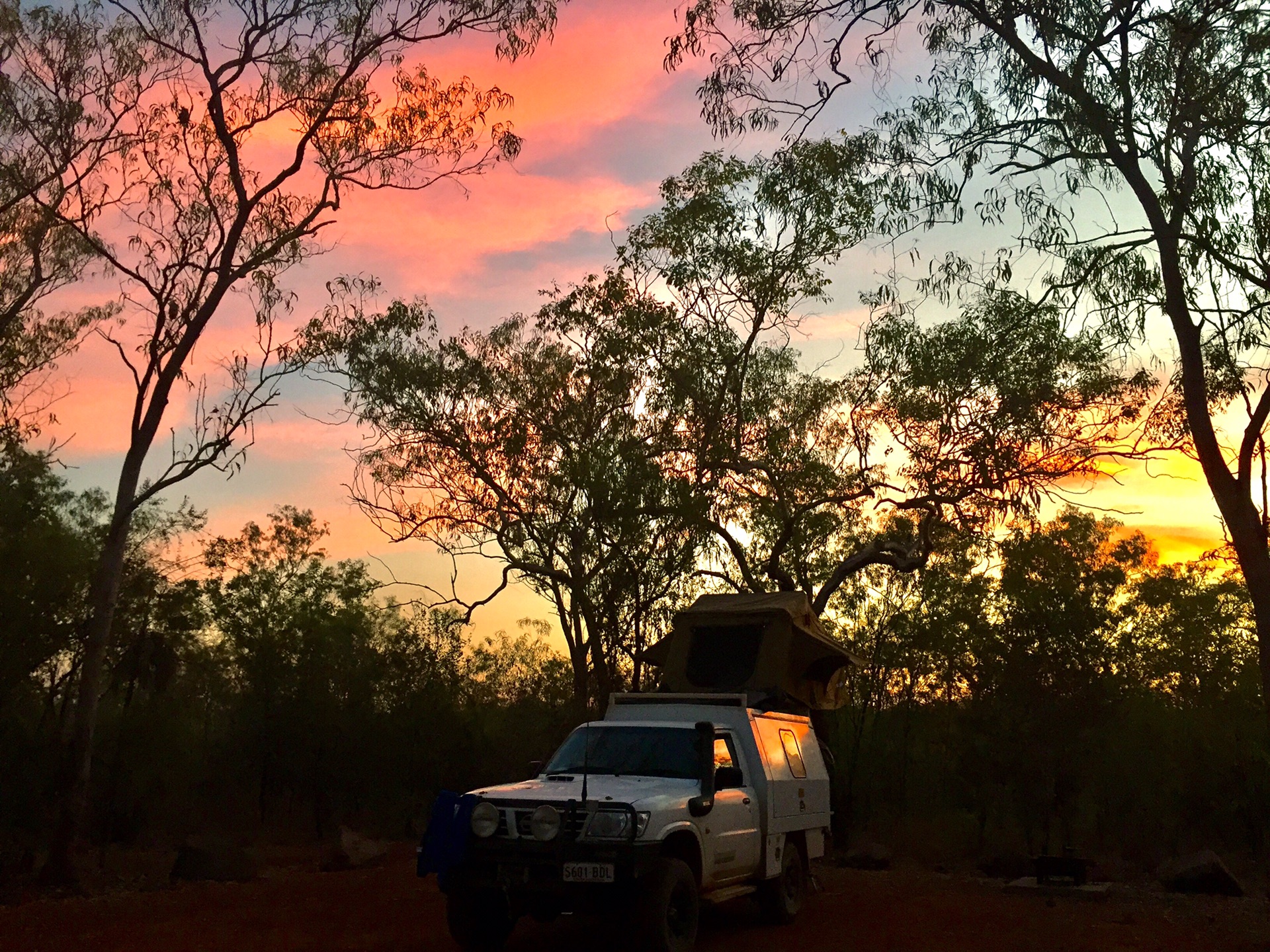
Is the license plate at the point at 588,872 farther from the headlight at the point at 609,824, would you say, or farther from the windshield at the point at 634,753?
the windshield at the point at 634,753

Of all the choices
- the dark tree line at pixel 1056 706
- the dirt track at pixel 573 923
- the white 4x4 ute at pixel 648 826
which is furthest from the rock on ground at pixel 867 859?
the white 4x4 ute at pixel 648 826

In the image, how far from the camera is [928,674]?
29.7m

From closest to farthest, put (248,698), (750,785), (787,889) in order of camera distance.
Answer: (750,785)
(787,889)
(248,698)

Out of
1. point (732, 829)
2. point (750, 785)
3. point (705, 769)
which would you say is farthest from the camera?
point (750, 785)

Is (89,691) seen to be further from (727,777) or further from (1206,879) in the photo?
(1206,879)

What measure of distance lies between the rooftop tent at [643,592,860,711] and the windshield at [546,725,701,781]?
16.3ft

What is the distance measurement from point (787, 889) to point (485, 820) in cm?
404

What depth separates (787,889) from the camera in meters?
10.9

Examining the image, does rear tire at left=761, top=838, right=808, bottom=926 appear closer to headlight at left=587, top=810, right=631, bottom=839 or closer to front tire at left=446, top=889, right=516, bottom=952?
front tire at left=446, top=889, right=516, bottom=952

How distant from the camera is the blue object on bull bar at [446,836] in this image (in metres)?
8.09

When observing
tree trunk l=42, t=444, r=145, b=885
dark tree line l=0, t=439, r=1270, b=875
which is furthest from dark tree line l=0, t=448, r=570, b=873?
tree trunk l=42, t=444, r=145, b=885

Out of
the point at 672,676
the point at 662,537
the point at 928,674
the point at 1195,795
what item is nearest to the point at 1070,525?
the point at 928,674

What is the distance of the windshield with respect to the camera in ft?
31.0

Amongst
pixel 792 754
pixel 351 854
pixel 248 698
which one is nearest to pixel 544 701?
pixel 248 698
